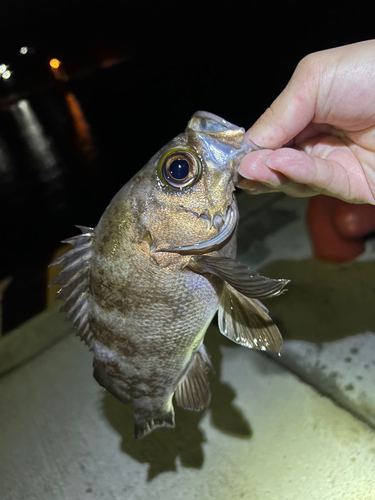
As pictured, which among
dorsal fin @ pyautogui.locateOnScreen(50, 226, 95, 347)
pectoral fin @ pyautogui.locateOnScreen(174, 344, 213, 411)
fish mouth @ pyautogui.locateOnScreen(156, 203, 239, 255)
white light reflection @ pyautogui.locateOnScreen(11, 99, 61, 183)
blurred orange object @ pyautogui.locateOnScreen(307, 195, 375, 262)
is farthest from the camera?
white light reflection @ pyautogui.locateOnScreen(11, 99, 61, 183)

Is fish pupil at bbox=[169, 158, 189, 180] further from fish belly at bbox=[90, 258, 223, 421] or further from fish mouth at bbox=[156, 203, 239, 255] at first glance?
fish belly at bbox=[90, 258, 223, 421]

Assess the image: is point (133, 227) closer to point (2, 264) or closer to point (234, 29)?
point (2, 264)

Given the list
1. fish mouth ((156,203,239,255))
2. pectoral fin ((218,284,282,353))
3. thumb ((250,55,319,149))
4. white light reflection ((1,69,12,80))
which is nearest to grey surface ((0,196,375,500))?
pectoral fin ((218,284,282,353))

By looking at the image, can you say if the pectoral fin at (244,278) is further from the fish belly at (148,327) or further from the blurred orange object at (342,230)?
the blurred orange object at (342,230)

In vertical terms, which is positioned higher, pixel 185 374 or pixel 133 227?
pixel 133 227

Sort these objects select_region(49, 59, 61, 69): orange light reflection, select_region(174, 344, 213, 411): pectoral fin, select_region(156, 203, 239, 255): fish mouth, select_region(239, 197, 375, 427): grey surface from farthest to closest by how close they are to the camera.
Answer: select_region(49, 59, 61, 69): orange light reflection → select_region(239, 197, 375, 427): grey surface → select_region(174, 344, 213, 411): pectoral fin → select_region(156, 203, 239, 255): fish mouth

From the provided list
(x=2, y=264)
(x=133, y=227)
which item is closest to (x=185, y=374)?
(x=133, y=227)
